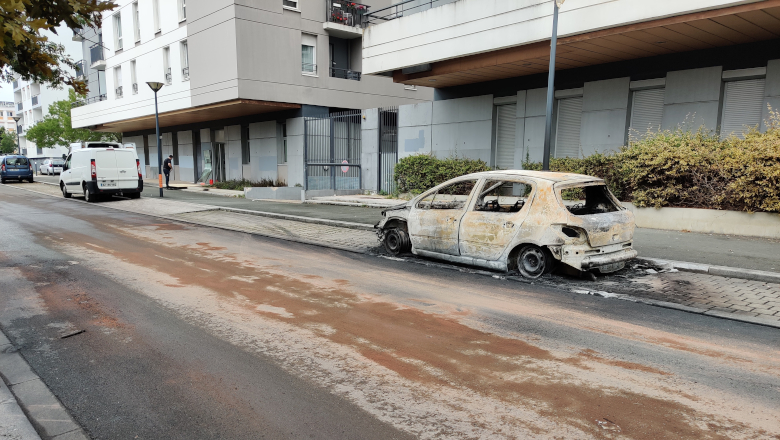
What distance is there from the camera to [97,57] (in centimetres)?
3597

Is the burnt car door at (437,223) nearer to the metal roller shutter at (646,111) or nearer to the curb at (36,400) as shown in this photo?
the curb at (36,400)

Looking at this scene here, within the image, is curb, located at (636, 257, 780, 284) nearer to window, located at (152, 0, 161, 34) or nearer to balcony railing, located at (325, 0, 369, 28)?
balcony railing, located at (325, 0, 369, 28)

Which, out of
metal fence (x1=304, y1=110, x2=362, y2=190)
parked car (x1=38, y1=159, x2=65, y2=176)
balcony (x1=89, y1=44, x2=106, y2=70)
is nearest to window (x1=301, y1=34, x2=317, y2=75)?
metal fence (x1=304, y1=110, x2=362, y2=190)

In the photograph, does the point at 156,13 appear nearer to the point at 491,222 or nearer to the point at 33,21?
the point at 491,222

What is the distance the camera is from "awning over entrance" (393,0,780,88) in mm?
10172

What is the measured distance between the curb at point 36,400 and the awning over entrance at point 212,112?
18.8 meters

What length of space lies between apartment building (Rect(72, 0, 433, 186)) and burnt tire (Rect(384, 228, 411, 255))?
14835mm

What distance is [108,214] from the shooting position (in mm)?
15367

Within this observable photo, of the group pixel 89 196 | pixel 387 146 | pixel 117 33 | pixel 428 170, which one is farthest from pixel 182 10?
pixel 428 170

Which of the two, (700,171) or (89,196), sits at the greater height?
(700,171)

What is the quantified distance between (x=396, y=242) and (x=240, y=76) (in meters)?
15.4

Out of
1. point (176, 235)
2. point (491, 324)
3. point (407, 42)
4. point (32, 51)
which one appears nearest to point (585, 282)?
point (491, 324)

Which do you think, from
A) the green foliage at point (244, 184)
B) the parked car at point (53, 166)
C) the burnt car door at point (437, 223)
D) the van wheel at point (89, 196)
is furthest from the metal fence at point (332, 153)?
the parked car at point (53, 166)

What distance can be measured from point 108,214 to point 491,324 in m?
14.3
